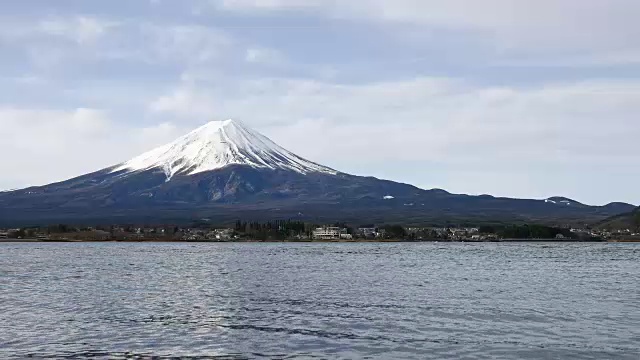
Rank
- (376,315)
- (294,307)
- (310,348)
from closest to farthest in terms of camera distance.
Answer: (310,348) → (376,315) → (294,307)

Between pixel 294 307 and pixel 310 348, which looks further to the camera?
pixel 294 307

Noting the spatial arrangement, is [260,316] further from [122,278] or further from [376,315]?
[122,278]

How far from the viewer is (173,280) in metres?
66.9

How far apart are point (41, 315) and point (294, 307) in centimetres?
1328

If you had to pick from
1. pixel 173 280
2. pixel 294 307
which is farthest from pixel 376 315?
pixel 173 280

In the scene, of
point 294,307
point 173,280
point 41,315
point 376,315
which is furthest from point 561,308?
point 173,280

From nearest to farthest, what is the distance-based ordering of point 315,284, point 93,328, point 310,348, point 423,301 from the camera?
point 310,348 < point 93,328 < point 423,301 < point 315,284

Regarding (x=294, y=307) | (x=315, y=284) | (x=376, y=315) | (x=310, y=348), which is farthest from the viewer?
(x=315, y=284)

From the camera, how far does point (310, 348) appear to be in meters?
30.6

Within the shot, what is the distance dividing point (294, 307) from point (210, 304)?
215 inches

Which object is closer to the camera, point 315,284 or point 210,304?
point 210,304

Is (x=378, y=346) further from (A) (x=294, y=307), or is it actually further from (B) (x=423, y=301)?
(B) (x=423, y=301)

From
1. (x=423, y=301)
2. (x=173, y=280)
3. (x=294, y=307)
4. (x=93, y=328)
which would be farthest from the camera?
(x=173, y=280)

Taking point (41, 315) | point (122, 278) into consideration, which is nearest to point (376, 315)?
point (41, 315)
